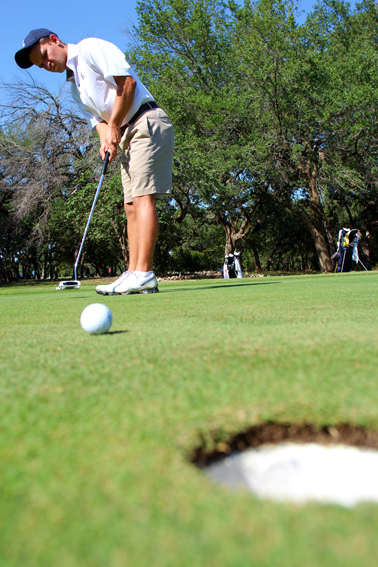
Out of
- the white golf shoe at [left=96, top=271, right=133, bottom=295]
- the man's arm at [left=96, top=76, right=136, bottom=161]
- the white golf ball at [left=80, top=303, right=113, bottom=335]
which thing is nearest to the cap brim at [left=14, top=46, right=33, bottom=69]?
the man's arm at [left=96, top=76, right=136, bottom=161]

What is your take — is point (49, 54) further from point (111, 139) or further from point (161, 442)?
point (161, 442)

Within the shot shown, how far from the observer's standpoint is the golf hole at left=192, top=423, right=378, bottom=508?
908mm

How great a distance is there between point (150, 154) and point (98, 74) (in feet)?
3.20

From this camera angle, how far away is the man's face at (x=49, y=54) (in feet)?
15.6

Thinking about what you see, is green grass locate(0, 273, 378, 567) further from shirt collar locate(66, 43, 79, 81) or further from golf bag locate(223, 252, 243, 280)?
golf bag locate(223, 252, 243, 280)

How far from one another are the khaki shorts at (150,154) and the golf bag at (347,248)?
1387 centimetres

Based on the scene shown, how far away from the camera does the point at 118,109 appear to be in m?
4.76

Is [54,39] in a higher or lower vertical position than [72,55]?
higher

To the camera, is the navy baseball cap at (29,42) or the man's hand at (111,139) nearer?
the navy baseball cap at (29,42)

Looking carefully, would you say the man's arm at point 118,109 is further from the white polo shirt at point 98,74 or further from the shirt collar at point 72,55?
the shirt collar at point 72,55

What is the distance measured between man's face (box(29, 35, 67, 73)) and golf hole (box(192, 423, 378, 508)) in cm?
494

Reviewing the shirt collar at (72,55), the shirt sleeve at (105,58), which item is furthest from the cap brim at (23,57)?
the shirt sleeve at (105,58)

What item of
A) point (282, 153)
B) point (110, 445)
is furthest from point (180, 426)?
point (282, 153)

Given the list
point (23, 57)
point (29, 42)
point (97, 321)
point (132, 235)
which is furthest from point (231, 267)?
point (97, 321)
